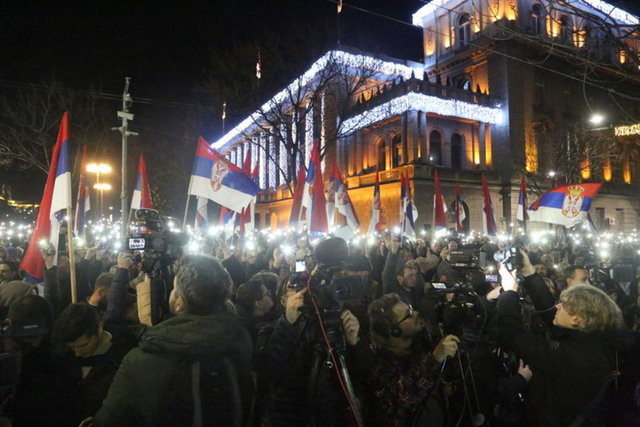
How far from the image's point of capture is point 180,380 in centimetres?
215

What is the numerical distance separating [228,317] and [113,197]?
53.8 meters

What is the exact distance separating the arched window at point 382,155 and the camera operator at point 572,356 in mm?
31812

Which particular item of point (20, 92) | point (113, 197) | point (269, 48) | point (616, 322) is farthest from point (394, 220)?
point (113, 197)

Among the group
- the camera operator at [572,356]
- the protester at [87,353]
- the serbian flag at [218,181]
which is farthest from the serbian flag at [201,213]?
the camera operator at [572,356]

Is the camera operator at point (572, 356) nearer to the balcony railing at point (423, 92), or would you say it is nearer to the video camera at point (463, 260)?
the video camera at point (463, 260)

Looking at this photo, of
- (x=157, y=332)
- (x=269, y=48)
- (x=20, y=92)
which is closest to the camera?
(x=157, y=332)

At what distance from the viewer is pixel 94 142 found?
22781 millimetres

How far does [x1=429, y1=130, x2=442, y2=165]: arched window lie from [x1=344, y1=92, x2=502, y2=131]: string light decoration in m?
1.87

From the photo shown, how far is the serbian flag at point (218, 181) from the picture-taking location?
7.31 metres

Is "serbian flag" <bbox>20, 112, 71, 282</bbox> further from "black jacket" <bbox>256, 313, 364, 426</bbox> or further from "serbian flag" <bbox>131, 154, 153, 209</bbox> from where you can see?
"serbian flag" <bbox>131, 154, 153, 209</bbox>

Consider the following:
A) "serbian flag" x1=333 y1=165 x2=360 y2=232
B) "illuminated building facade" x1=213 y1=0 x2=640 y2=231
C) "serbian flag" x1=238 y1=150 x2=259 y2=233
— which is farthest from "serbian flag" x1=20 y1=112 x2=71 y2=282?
"illuminated building facade" x1=213 y1=0 x2=640 y2=231

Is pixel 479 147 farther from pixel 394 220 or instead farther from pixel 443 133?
pixel 394 220

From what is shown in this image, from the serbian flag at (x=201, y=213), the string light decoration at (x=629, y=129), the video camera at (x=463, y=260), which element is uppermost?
the string light decoration at (x=629, y=129)

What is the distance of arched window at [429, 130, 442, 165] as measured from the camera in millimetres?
32531
